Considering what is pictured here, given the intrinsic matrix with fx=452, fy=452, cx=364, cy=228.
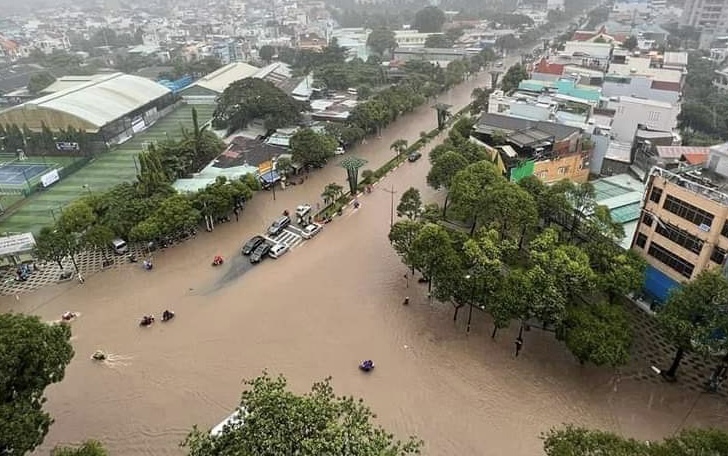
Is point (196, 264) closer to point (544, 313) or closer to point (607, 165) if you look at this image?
point (544, 313)

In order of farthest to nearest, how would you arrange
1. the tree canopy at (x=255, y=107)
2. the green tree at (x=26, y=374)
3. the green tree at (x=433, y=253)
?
the tree canopy at (x=255, y=107)
the green tree at (x=433, y=253)
the green tree at (x=26, y=374)

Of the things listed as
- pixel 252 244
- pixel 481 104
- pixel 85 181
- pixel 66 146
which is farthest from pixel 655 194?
pixel 66 146

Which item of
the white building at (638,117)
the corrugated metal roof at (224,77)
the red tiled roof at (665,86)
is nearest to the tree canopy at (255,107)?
the corrugated metal roof at (224,77)

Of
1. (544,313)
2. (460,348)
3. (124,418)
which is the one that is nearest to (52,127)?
(124,418)

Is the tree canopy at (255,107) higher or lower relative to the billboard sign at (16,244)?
higher

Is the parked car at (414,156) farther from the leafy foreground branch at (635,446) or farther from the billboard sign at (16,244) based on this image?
the leafy foreground branch at (635,446)

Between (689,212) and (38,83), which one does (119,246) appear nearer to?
(689,212)

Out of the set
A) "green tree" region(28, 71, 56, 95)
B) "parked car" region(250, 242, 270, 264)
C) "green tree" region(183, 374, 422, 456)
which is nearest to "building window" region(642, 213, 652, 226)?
"green tree" region(183, 374, 422, 456)
